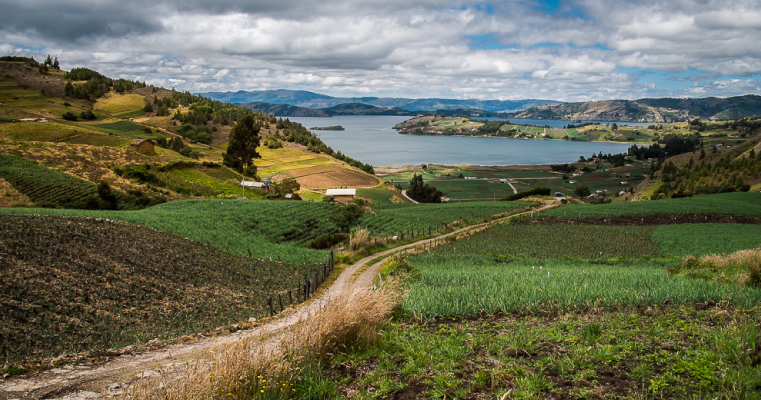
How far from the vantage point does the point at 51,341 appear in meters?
9.73

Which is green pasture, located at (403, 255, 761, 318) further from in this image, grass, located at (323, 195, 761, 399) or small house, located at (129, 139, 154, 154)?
small house, located at (129, 139, 154, 154)

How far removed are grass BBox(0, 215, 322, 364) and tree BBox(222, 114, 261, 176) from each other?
58.6m

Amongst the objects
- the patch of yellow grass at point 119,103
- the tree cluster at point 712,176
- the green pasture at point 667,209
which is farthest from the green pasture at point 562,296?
the patch of yellow grass at point 119,103

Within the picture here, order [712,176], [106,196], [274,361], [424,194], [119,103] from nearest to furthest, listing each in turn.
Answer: [274,361] < [106,196] < [424,194] < [712,176] < [119,103]

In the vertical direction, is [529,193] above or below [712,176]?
below

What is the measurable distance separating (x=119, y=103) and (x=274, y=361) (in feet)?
495

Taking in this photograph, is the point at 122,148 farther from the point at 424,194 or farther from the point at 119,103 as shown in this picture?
the point at 119,103

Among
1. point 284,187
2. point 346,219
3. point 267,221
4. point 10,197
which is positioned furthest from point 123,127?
A: point 346,219

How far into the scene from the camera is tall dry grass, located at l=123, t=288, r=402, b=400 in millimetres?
5500

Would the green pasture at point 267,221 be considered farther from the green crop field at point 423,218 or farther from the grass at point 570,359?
the grass at point 570,359

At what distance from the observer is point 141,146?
69688mm

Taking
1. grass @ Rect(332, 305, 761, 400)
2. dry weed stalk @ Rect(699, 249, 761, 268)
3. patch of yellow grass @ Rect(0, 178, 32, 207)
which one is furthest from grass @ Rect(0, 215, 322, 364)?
patch of yellow grass @ Rect(0, 178, 32, 207)

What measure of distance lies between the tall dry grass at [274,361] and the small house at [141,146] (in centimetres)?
7078

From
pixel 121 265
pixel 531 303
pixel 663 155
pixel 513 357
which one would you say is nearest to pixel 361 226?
pixel 121 265
